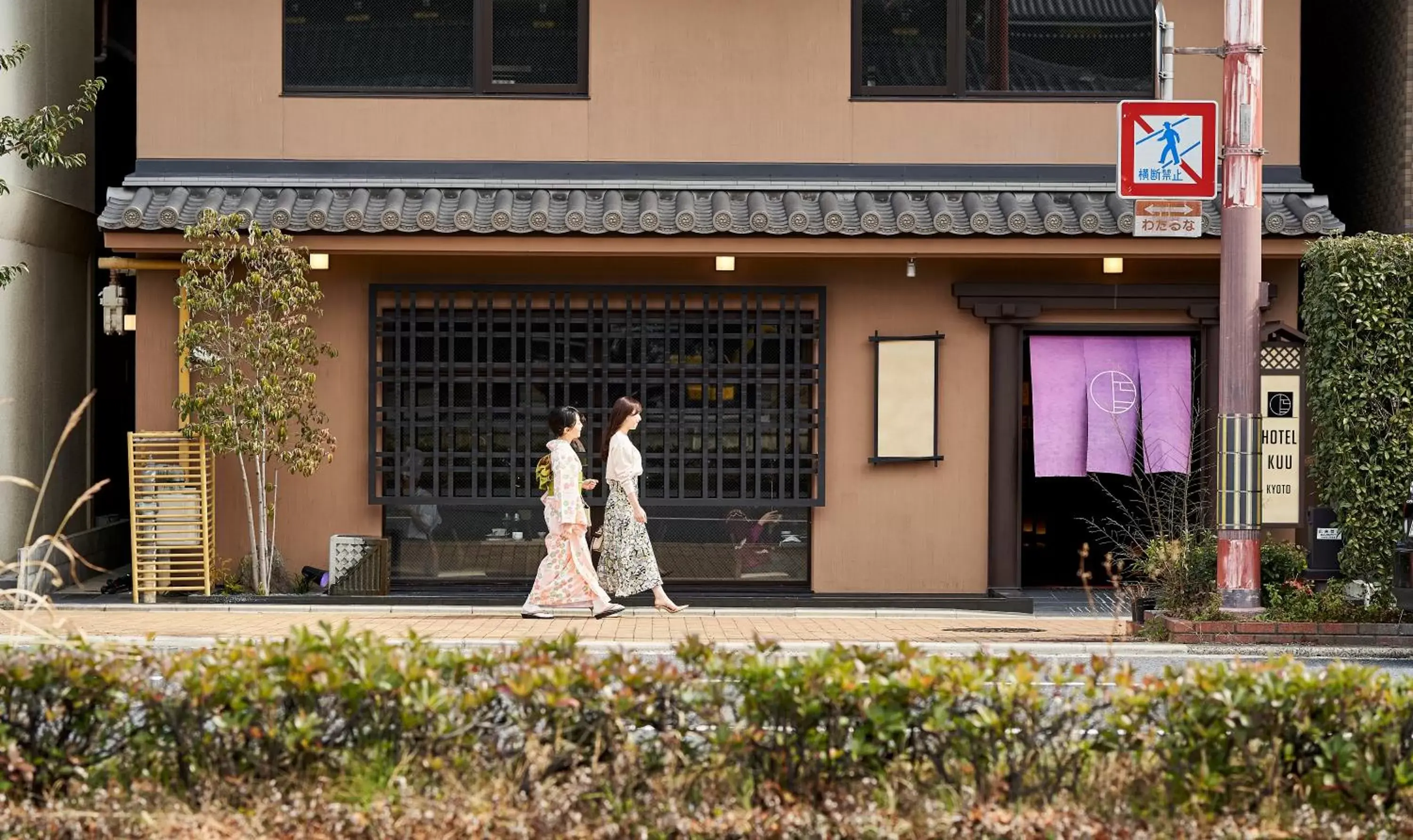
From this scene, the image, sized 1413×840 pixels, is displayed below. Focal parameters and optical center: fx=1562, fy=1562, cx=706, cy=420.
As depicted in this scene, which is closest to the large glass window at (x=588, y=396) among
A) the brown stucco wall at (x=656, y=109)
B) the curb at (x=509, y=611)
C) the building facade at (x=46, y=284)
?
the curb at (x=509, y=611)

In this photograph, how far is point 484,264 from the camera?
50.4 ft

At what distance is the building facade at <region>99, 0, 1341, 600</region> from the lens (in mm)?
15344

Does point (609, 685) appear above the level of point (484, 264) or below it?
below

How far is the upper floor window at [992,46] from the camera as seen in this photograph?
1552cm

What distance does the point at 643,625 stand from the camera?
12.8 metres

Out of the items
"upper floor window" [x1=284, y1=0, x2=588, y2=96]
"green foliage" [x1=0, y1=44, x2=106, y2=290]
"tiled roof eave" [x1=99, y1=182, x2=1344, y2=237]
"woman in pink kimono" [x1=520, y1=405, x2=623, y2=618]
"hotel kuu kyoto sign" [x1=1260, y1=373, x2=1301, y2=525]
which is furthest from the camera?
"upper floor window" [x1=284, y1=0, x2=588, y2=96]

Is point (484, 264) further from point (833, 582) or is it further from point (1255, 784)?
point (1255, 784)

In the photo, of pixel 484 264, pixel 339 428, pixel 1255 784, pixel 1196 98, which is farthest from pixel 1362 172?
pixel 1255 784

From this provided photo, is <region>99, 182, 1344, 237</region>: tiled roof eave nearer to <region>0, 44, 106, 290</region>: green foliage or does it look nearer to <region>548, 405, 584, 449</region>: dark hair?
<region>0, 44, 106, 290</region>: green foliage

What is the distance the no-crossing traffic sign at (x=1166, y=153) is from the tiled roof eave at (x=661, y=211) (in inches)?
71.5

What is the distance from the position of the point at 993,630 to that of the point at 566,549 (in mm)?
3627

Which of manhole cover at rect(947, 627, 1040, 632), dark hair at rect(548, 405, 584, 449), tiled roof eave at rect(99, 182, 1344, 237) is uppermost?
tiled roof eave at rect(99, 182, 1344, 237)

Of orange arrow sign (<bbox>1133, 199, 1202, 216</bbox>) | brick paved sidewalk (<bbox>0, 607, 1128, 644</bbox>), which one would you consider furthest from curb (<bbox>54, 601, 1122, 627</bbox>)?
orange arrow sign (<bbox>1133, 199, 1202, 216</bbox>)

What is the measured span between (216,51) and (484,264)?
11.1 feet
